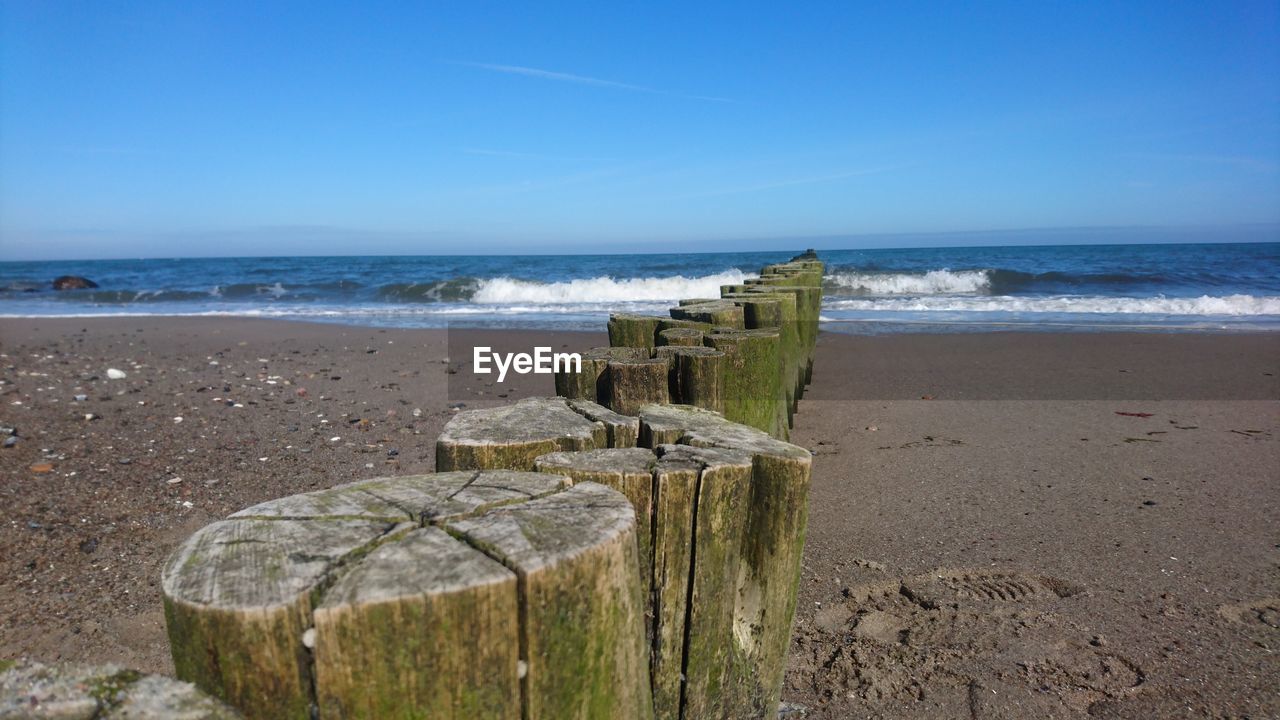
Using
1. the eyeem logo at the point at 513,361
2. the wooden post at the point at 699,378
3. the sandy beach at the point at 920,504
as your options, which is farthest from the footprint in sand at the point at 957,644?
the eyeem logo at the point at 513,361

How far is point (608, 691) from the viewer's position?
136cm

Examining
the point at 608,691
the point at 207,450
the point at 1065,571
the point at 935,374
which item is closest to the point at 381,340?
the point at 207,450

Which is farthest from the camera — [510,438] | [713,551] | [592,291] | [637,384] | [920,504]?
[592,291]

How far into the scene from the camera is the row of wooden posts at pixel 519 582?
1.12 m

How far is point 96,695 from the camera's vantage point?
37.7 inches

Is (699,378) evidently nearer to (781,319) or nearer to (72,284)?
(781,319)

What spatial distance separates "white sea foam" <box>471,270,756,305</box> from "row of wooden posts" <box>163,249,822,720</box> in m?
20.7

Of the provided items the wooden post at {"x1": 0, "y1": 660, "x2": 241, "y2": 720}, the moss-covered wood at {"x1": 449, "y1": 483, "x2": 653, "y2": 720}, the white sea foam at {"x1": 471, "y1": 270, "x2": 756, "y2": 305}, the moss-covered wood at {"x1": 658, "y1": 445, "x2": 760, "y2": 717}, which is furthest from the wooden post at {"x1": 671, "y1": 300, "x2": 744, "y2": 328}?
the white sea foam at {"x1": 471, "y1": 270, "x2": 756, "y2": 305}

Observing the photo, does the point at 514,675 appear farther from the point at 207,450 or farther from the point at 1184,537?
the point at 207,450

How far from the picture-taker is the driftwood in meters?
1.11

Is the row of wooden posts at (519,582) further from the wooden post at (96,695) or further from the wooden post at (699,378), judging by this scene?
the wooden post at (699,378)

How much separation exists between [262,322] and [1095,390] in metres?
13.8

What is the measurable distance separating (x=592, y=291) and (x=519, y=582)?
2316 centimetres

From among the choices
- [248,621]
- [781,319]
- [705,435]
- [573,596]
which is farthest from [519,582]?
[781,319]
